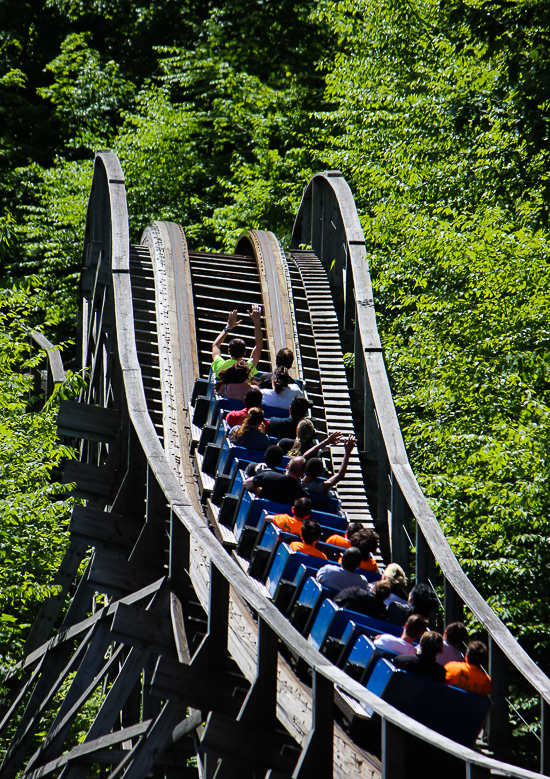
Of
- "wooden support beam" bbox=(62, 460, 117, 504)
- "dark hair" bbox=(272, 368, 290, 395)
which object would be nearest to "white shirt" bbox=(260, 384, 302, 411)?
"dark hair" bbox=(272, 368, 290, 395)

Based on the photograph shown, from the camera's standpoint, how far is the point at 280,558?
6.96m

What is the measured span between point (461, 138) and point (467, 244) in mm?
4102

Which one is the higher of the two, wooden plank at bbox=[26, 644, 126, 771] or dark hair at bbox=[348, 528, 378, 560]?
dark hair at bbox=[348, 528, 378, 560]

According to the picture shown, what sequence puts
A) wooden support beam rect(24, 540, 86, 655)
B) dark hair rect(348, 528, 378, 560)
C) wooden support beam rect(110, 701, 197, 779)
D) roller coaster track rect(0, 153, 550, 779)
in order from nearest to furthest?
roller coaster track rect(0, 153, 550, 779) < dark hair rect(348, 528, 378, 560) < wooden support beam rect(110, 701, 197, 779) < wooden support beam rect(24, 540, 86, 655)

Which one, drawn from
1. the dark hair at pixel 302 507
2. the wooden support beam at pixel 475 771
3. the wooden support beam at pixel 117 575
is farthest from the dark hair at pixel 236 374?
the wooden support beam at pixel 475 771

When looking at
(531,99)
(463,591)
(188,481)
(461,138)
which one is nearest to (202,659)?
(463,591)

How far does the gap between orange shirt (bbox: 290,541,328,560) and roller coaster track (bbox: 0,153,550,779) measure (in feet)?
1.91

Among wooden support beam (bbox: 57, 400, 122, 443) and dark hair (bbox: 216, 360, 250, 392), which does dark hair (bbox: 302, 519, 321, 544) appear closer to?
dark hair (bbox: 216, 360, 250, 392)

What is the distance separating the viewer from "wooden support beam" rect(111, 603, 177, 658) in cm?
717

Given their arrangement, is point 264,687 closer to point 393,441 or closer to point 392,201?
point 393,441

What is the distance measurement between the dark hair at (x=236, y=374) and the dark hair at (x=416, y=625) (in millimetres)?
4137

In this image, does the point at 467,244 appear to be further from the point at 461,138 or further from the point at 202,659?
the point at 202,659

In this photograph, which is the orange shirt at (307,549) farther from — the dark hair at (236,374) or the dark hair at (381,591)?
the dark hair at (236,374)

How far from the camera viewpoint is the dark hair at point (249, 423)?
862 centimetres
